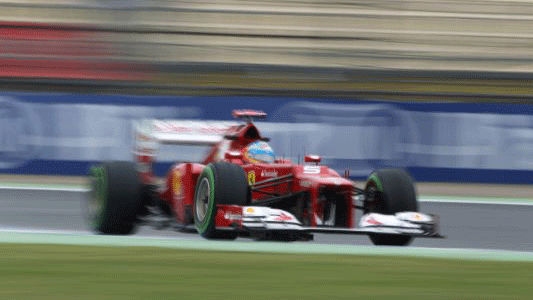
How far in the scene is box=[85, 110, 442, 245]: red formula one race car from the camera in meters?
8.17

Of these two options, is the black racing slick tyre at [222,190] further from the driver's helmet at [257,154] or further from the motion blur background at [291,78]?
the motion blur background at [291,78]

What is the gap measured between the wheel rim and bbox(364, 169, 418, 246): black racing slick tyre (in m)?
1.22

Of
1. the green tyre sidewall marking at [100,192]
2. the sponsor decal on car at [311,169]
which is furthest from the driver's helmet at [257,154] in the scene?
the green tyre sidewall marking at [100,192]

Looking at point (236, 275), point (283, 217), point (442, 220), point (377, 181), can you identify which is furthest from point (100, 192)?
point (442, 220)

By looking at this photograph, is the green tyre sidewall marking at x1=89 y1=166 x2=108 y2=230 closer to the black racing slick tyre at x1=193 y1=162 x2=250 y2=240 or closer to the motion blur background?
the black racing slick tyre at x1=193 y1=162 x2=250 y2=240

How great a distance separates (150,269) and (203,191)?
7.38 ft

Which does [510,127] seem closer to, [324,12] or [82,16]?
[324,12]

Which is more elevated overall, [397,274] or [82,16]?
[82,16]

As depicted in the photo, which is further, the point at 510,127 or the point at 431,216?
the point at 510,127

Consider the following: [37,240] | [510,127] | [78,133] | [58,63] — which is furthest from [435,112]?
[37,240]

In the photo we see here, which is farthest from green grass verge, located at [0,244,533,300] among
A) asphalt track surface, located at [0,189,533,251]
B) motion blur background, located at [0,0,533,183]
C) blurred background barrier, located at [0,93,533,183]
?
blurred background barrier, located at [0,93,533,183]

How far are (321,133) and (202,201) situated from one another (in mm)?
6417

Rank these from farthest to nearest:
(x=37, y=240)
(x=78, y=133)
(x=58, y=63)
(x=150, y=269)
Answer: (x=58, y=63) < (x=78, y=133) < (x=37, y=240) < (x=150, y=269)

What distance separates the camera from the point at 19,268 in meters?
6.37
